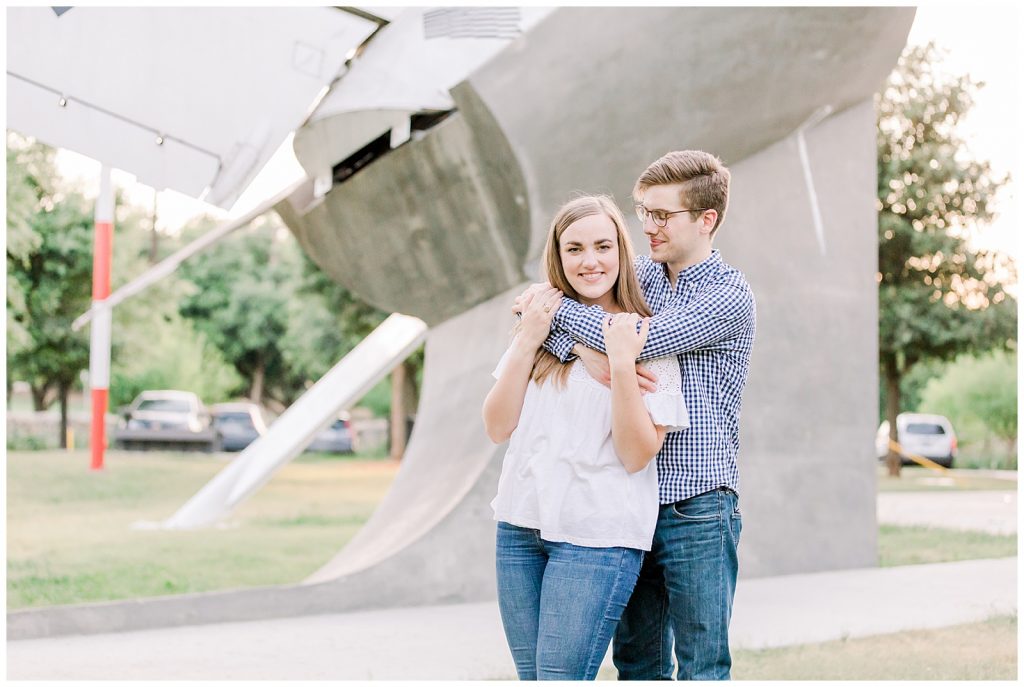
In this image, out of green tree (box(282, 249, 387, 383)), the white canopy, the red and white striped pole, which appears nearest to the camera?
the white canopy

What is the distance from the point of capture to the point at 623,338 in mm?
2342

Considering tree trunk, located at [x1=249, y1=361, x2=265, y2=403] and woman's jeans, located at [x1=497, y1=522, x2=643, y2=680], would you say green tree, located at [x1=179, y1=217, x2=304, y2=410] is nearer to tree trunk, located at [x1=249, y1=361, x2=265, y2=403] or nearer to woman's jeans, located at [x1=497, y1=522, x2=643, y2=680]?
tree trunk, located at [x1=249, y1=361, x2=265, y2=403]

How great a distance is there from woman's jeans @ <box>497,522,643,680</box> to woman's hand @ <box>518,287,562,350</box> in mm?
407

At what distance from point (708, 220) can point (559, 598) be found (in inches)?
36.0

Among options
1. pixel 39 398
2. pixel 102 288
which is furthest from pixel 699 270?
Answer: pixel 39 398

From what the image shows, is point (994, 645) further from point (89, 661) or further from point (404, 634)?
point (89, 661)

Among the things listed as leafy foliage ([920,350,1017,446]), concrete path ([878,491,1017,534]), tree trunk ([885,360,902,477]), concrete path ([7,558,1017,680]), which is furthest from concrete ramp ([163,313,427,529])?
leafy foliage ([920,350,1017,446])

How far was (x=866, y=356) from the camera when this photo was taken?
7.45 meters

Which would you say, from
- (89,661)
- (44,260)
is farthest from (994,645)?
(44,260)

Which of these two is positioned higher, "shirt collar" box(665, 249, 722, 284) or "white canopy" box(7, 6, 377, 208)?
"white canopy" box(7, 6, 377, 208)

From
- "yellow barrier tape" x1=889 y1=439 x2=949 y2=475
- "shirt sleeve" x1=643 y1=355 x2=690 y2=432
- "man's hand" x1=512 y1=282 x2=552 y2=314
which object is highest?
"man's hand" x1=512 y1=282 x2=552 y2=314

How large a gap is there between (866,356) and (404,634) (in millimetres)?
3758

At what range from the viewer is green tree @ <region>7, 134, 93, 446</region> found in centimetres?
2189

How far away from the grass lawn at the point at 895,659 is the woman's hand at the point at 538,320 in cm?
256
